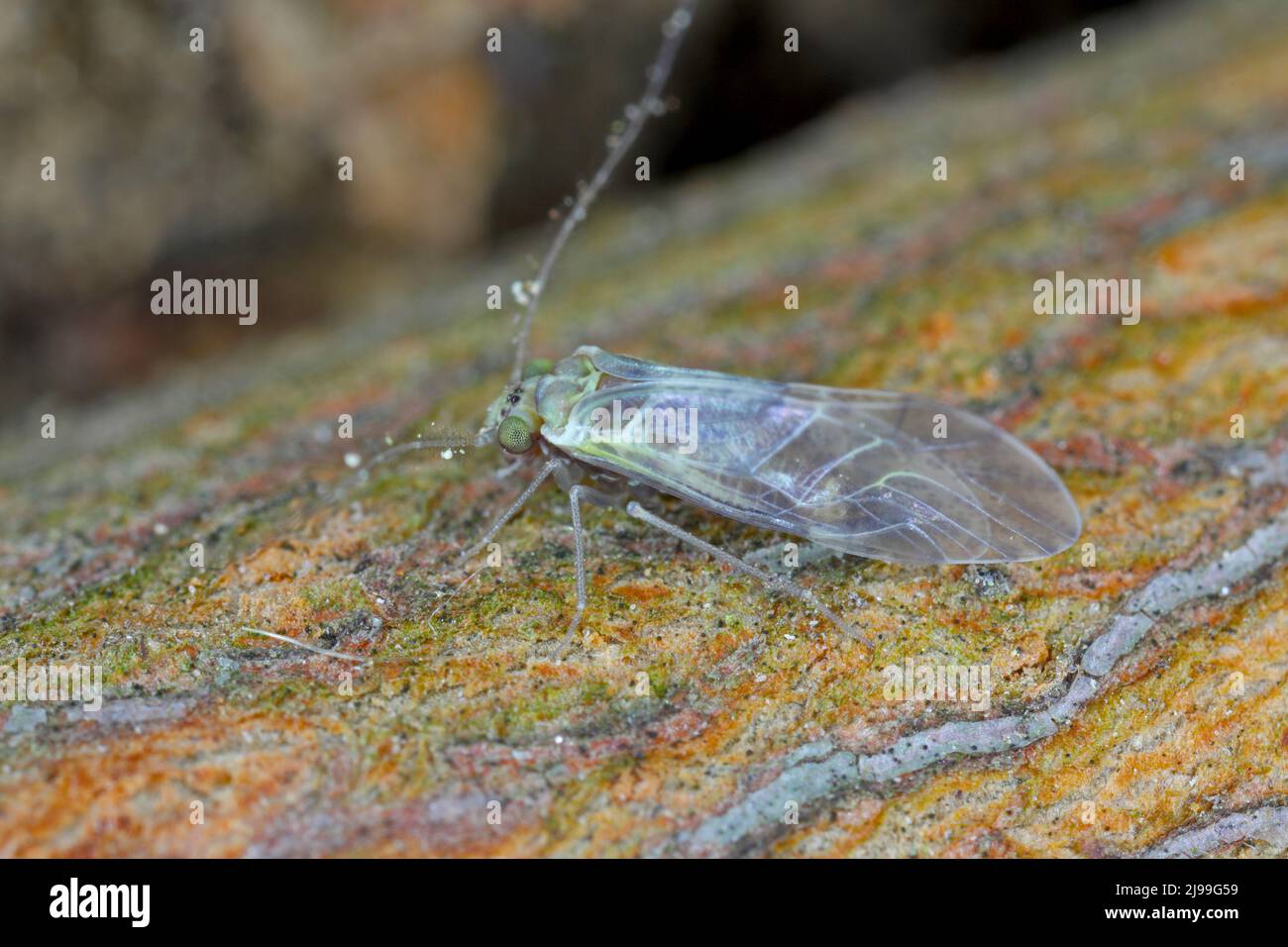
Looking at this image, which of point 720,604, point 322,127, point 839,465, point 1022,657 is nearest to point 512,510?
point 720,604

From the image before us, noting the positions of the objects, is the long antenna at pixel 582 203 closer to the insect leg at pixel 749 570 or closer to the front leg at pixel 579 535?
the front leg at pixel 579 535

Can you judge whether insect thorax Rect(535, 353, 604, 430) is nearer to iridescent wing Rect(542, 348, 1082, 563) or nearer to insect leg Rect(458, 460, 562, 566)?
iridescent wing Rect(542, 348, 1082, 563)

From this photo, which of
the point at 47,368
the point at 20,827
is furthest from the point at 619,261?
the point at 20,827

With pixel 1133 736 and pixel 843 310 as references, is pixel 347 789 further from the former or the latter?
pixel 843 310

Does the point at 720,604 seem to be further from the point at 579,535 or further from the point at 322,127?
the point at 322,127

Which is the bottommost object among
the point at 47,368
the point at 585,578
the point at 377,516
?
the point at 585,578
